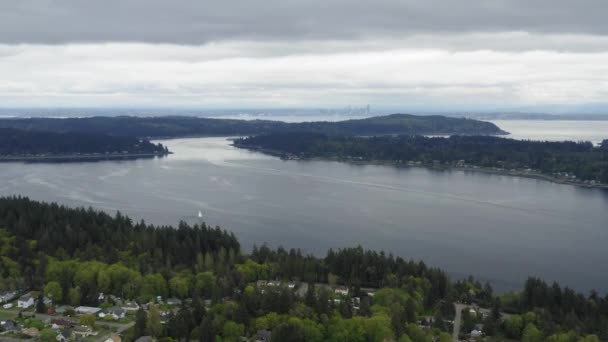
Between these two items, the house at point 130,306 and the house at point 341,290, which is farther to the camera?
the house at point 341,290

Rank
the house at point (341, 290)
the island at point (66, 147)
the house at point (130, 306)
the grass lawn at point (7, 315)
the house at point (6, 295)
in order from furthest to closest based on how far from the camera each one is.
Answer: the island at point (66, 147) < the house at point (341, 290) < the house at point (6, 295) < the house at point (130, 306) < the grass lawn at point (7, 315)

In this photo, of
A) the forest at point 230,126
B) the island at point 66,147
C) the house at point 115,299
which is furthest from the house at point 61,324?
the forest at point 230,126

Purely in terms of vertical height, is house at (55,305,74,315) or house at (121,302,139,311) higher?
house at (121,302,139,311)

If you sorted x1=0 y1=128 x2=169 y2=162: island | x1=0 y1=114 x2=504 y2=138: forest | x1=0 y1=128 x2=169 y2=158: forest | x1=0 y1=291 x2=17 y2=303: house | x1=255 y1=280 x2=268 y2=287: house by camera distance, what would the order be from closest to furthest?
x1=0 y1=291 x2=17 y2=303: house, x1=255 y1=280 x2=268 y2=287: house, x1=0 y1=128 x2=169 y2=162: island, x1=0 y1=128 x2=169 y2=158: forest, x1=0 y1=114 x2=504 y2=138: forest

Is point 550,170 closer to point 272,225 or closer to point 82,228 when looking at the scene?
point 272,225

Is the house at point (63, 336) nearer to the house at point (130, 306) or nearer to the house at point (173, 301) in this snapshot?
the house at point (130, 306)

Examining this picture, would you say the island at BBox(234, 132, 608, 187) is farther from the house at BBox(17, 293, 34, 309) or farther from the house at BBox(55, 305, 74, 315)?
the house at BBox(17, 293, 34, 309)

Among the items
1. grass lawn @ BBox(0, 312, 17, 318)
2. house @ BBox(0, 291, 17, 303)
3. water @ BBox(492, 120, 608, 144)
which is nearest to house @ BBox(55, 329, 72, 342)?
grass lawn @ BBox(0, 312, 17, 318)
